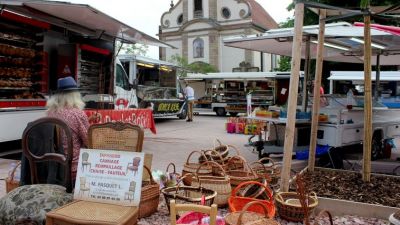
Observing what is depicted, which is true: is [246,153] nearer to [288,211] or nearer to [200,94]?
[288,211]

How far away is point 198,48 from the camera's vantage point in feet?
→ 140

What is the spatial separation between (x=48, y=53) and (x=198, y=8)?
1384 inches

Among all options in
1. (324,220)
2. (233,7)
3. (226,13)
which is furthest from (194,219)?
(226,13)

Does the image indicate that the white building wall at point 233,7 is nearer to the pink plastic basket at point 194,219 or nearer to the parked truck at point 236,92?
the parked truck at point 236,92

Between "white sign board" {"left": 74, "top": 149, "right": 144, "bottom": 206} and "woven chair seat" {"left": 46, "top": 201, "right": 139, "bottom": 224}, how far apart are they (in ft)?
0.22

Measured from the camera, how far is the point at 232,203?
4.17 m

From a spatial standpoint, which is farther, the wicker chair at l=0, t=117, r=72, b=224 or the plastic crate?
the plastic crate

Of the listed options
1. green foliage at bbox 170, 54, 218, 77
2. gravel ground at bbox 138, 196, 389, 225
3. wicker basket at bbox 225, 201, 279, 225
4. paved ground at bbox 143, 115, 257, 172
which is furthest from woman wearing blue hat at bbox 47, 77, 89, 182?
green foliage at bbox 170, 54, 218, 77

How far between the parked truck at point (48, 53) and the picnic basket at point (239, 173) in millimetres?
3941

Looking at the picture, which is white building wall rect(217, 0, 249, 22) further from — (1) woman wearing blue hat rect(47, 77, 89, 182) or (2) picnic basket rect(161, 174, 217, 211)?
(2) picnic basket rect(161, 174, 217, 211)

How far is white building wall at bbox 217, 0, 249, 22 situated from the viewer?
41281 mm

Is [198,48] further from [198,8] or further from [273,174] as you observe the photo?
[273,174]

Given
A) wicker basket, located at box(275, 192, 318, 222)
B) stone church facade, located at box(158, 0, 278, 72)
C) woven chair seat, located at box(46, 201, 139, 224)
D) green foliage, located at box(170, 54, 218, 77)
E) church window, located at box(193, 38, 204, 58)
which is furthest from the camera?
church window, located at box(193, 38, 204, 58)

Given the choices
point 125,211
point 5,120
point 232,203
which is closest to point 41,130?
point 125,211
